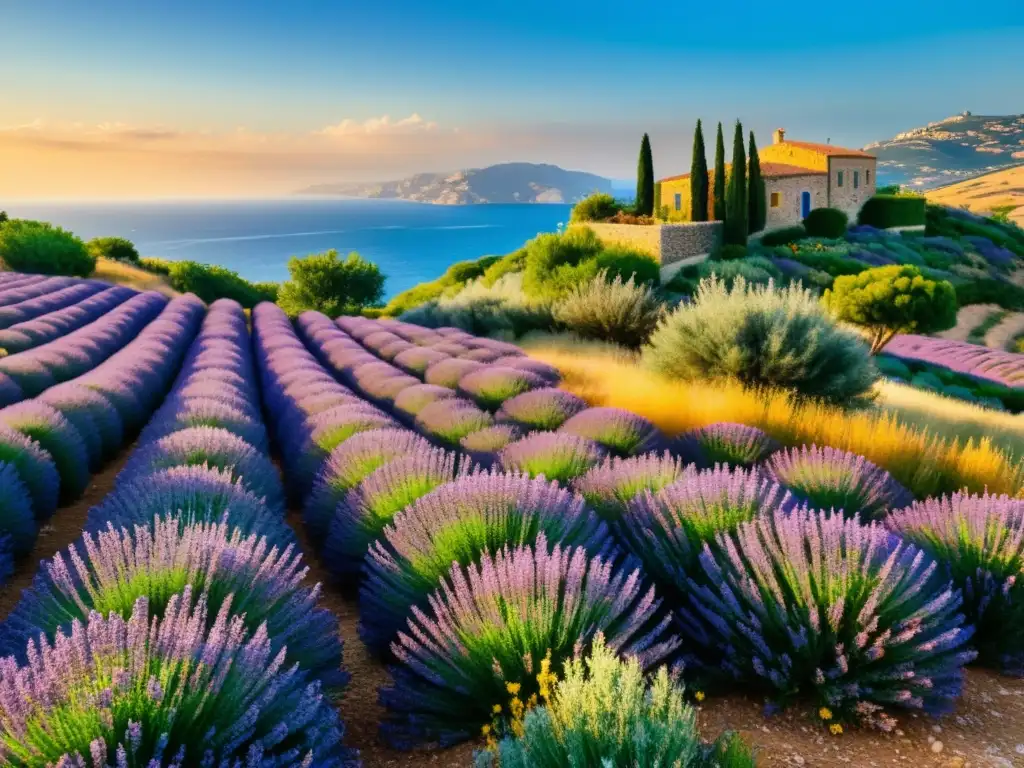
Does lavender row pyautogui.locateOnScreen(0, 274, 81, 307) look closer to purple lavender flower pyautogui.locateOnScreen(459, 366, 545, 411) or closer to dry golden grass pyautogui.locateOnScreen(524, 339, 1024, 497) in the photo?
purple lavender flower pyautogui.locateOnScreen(459, 366, 545, 411)

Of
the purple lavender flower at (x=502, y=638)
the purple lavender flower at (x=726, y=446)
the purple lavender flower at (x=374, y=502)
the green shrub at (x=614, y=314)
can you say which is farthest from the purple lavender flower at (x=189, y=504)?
the green shrub at (x=614, y=314)

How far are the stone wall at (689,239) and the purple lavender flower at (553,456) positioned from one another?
78.6ft

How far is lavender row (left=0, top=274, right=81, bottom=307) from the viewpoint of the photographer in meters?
18.7

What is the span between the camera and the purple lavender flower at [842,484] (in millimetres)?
4379

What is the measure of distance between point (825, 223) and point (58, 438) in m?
42.1

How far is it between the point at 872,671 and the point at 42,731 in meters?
2.50

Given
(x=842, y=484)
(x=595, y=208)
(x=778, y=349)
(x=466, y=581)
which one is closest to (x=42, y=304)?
(x=778, y=349)

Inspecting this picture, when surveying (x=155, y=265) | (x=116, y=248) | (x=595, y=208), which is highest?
(x=595, y=208)

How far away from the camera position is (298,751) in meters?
1.98

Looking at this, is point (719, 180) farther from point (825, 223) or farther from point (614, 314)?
point (614, 314)

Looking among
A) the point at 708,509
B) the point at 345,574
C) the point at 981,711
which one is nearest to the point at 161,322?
the point at 345,574

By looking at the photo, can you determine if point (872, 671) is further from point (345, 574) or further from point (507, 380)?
point (507, 380)

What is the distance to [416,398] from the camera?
7.94 m

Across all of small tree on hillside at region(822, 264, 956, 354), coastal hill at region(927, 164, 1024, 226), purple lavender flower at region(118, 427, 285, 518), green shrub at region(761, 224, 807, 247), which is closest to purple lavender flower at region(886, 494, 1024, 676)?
purple lavender flower at region(118, 427, 285, 518)
